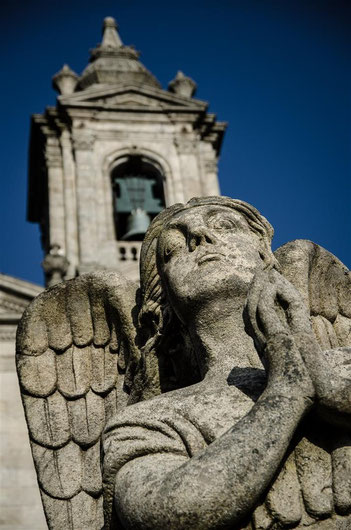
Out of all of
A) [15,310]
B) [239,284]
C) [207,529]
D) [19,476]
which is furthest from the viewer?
[15,310]

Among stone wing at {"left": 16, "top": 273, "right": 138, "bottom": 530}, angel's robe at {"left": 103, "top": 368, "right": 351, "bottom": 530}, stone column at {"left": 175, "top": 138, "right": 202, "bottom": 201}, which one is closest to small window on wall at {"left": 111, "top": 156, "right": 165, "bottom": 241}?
stone column at {"left": 175, "top": 138, "right": 202, "bottom": 201}

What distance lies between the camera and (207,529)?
377cm

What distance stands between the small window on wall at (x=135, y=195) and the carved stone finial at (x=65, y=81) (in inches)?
104

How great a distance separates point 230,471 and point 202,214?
141 centimetres

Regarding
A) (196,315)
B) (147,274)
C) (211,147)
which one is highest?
(211,147)

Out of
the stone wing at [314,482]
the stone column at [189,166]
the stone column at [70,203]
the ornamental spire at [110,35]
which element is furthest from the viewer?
the ornamental spire at [110,35]

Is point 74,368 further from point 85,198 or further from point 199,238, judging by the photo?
point 85,198

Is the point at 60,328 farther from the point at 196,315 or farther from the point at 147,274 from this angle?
the point at 196,315

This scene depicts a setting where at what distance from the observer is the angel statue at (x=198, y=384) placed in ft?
12.7

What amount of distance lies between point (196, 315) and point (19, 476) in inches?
607

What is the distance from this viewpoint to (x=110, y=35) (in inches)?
1228

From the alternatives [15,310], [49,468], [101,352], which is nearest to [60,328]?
[101,352]

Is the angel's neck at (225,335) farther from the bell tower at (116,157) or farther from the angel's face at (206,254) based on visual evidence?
the bell tower at (116,157)

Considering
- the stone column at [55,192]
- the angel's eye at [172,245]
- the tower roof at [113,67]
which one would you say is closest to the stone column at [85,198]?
the stone column at [55,192]
